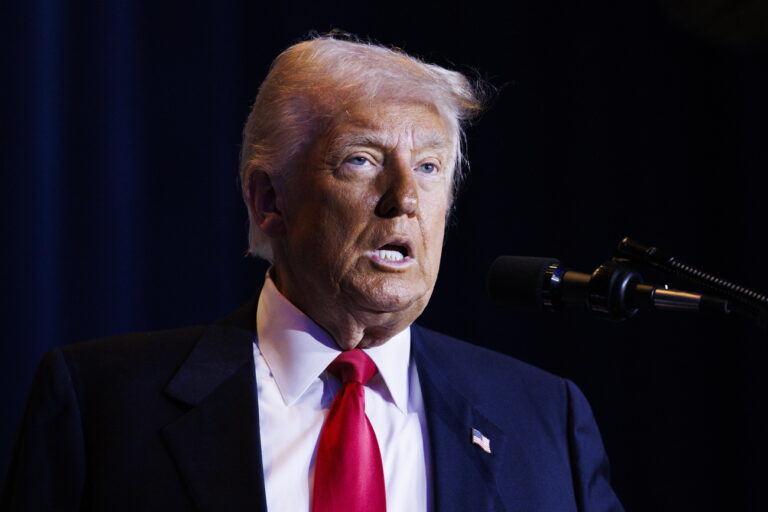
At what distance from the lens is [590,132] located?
280 cm

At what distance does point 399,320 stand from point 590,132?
128 cm

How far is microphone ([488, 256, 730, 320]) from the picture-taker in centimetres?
121

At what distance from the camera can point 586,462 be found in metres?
1.87

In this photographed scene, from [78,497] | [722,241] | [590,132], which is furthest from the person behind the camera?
[590,132]

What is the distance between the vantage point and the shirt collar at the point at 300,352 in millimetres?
1743

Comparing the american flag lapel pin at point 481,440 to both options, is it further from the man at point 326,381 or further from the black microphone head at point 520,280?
the black microphone head at point 520,280

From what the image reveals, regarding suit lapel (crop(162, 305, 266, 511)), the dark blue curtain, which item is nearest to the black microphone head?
suit lapel (crop(162, 305, 266, 511))

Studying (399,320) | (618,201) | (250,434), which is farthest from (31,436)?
(618,201)

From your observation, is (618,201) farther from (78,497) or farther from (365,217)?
(78,497)

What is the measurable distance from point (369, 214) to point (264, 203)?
271 millimetres

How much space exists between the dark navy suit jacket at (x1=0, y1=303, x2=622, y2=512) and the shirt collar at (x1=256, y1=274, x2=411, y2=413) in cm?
4

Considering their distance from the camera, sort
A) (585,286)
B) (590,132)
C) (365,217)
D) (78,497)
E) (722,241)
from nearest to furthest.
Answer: (585,286), (78,497), (365,217), (722,241), (590,132)

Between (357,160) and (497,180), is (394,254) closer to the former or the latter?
(357,160)

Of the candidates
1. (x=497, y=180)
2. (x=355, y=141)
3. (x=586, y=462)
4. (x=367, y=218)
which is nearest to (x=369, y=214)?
(x=367, y=218)
